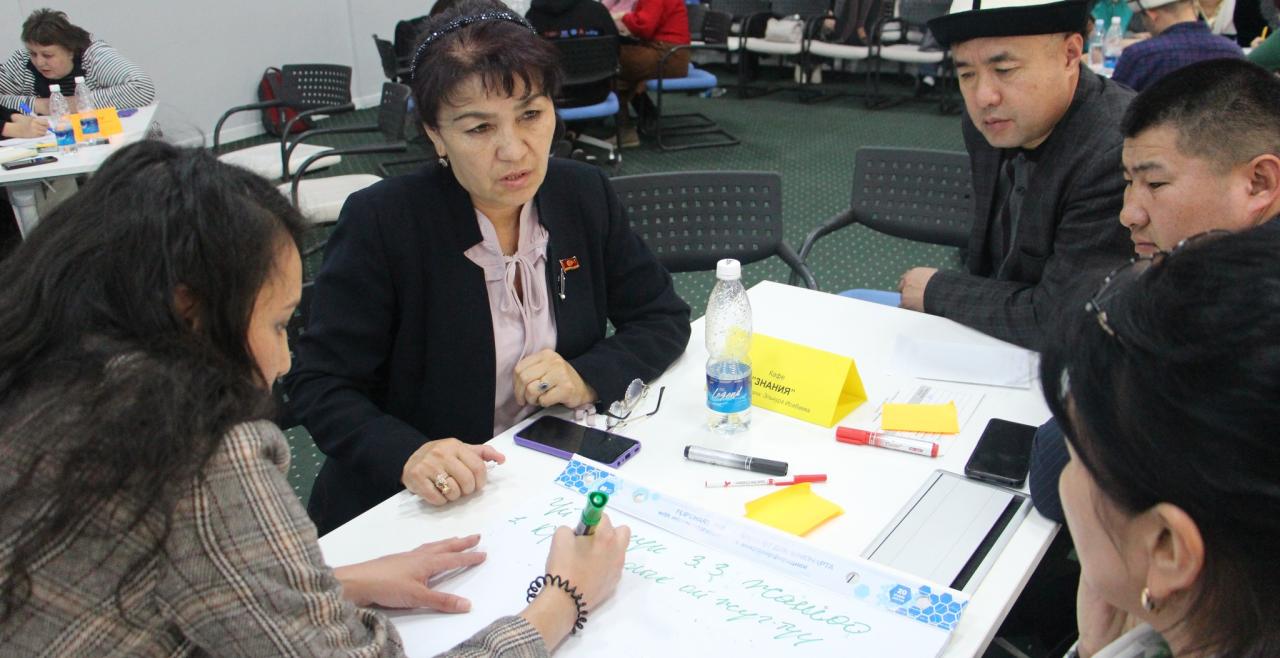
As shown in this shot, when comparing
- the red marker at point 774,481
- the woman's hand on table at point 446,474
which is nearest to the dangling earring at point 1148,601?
the red marker at point 774,481

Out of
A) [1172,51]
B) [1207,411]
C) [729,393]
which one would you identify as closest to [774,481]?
[729,393]

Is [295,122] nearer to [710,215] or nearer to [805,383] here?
[710,215]

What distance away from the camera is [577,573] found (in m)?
1.10

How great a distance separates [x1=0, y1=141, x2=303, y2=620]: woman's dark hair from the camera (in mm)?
744

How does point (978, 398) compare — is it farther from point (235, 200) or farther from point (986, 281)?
point (235, 200)

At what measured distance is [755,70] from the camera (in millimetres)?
8891

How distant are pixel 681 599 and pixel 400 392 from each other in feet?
2.63

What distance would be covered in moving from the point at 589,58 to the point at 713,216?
9.70ft

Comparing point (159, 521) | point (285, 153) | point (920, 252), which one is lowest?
Result: point (920, 252)

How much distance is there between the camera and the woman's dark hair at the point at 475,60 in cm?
157

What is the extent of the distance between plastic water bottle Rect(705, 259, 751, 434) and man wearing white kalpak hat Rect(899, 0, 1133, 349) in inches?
21.5

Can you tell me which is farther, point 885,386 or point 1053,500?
point 885,386

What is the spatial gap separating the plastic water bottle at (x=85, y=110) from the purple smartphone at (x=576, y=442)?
11.3 ft

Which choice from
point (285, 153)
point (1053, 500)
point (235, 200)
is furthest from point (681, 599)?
point (285, 153)
